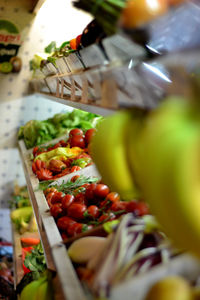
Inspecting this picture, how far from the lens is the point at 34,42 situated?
4074 mm

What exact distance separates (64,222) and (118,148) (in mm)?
817

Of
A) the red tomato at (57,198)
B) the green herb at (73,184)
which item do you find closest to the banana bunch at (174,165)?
the red tomato at (57,198)

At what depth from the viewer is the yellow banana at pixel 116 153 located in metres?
0.77

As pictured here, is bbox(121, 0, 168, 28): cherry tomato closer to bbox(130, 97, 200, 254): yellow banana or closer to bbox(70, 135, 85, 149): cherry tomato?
bbox(130, 97, 200, 254): yellow banana

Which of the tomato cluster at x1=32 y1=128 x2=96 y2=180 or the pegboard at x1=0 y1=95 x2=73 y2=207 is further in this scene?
the pegboard at x1=0 y1=95 x2=73 y2=207

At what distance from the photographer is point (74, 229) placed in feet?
4.71

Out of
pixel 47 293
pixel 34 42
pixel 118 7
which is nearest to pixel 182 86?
pixel 118 7

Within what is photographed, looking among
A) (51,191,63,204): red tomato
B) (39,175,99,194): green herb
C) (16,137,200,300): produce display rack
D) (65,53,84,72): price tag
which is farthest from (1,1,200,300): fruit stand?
(39,175,99,194): green herb

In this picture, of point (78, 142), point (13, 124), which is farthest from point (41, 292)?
point (13, 124)

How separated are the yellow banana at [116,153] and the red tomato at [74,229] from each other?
661 mm

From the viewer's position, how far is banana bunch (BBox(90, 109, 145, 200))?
0.76m

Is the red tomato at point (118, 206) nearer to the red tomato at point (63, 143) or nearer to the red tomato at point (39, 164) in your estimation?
the red tomato at point (39, 164)

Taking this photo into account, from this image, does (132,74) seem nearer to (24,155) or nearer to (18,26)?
(24,155)

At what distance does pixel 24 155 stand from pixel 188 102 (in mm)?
2839
